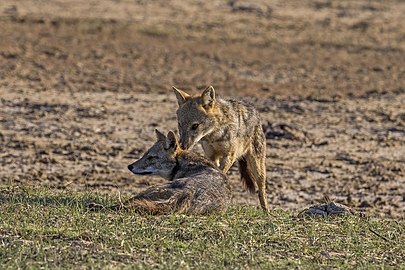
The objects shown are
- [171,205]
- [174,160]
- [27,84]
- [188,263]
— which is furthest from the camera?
[27,84]

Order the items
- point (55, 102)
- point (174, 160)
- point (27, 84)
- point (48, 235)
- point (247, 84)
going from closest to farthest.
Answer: point (48, 235)
point (174, 160)
point (55, 102)
point (27, 84)
point (247, 84)

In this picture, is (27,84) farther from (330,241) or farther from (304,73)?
(330,241)

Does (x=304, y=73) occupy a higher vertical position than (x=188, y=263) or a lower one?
lower

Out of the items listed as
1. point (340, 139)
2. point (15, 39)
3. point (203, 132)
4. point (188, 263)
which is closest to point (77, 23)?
point (15, 39)

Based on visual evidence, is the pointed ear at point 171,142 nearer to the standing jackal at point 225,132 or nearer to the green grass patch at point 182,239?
the standing jackal at point 225,132

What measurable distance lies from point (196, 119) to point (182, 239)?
8.23 ft

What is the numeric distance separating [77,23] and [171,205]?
13725 millimetres

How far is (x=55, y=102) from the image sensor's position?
51.1 ft

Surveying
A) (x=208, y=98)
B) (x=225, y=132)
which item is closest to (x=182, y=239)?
(x=225, y=132)

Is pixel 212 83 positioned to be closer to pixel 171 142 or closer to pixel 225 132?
pixel 225 132

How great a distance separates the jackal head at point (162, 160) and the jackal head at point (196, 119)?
0.25 meters

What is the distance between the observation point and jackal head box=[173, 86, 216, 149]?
9891 mm

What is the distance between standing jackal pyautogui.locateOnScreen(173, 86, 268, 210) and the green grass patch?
128 cm

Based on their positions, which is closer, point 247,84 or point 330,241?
point 330,241
